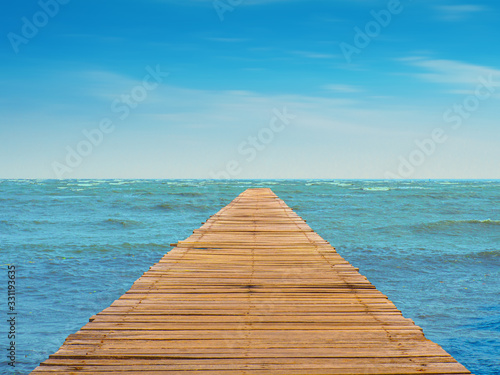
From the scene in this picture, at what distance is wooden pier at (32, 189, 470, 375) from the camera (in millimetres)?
2352

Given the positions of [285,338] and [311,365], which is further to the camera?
[285,338]

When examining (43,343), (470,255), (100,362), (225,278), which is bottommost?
Answer: (43,343)

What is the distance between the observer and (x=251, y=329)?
2.87 meters

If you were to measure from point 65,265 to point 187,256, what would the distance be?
6294 mm

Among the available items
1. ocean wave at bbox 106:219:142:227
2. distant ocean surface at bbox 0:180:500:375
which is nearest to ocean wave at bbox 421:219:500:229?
distant ocean surface at bbox 0:180:500:375

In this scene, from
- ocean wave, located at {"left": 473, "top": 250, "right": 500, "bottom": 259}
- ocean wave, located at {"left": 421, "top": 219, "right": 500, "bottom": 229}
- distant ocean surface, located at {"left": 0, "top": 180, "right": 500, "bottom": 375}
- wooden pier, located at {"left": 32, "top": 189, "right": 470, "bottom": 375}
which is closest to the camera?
wooden pier, located at {"left": 32, "top": 189, "right": 470, "bottom": 375}

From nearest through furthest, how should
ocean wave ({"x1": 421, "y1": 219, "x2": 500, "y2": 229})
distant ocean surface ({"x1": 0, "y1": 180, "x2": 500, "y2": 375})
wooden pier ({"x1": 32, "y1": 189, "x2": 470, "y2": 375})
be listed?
1. wooden pier ({"x1": 32, "y1": 189, "x2": 470, "y2": 375})
2. distant ocean surface ({"x1": 0, "y1": 180, "x2": 500, "y2": 375})
3. ocean wave ({"x1": 421, "y1": 219, "x2": 500, "y2": 229})

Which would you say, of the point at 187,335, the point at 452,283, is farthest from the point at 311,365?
the point at 452,283

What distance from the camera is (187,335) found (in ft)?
9.08

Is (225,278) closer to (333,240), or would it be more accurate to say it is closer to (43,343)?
(43,343)

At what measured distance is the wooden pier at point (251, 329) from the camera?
7.72 feet

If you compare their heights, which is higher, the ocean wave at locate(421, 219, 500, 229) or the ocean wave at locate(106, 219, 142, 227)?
the ocean wave at locate(421, 219, 500, 229)

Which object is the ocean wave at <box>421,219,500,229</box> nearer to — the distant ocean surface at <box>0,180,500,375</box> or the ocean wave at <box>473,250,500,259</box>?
the distant ocean surface at <box>0,180,500,375</box>

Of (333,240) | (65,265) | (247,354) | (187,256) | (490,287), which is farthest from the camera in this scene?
(333,240)
